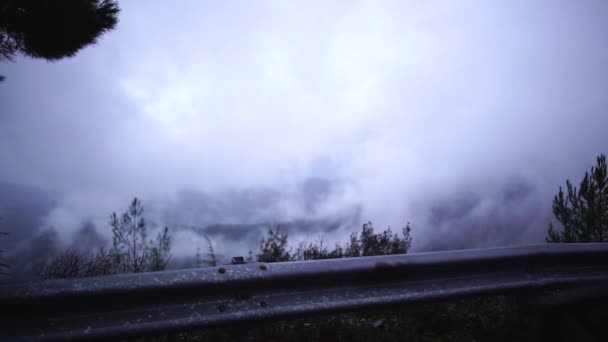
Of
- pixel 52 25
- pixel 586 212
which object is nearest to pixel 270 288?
pixel 52 25

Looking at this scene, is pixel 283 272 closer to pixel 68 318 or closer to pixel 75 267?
pixel 68 318

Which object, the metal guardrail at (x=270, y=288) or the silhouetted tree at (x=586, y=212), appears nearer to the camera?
the metal guardrail at (x=270, y=288)

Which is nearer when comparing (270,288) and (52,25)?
(270,288)

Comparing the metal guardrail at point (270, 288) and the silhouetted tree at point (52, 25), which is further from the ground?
the silhouetted tree at point (52, 25)

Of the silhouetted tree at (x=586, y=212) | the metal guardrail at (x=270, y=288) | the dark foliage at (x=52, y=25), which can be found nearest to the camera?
the metal guardrail at (x=270, y=288)

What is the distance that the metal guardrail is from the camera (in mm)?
1635

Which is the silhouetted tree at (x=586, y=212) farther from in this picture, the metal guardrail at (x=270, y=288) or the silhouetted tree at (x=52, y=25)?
the silhouetted tree at (x=52, y=25)

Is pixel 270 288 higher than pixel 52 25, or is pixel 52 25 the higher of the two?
pixel 52 25

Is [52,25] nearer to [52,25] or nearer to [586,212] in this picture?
[52,25]

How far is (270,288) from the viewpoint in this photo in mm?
2014

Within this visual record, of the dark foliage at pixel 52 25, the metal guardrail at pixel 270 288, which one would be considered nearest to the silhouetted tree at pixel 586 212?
the metal guardrail at pixel 270 288

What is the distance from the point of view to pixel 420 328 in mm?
2734

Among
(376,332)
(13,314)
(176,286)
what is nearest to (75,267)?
(13,314)

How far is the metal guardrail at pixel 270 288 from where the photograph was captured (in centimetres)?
163
